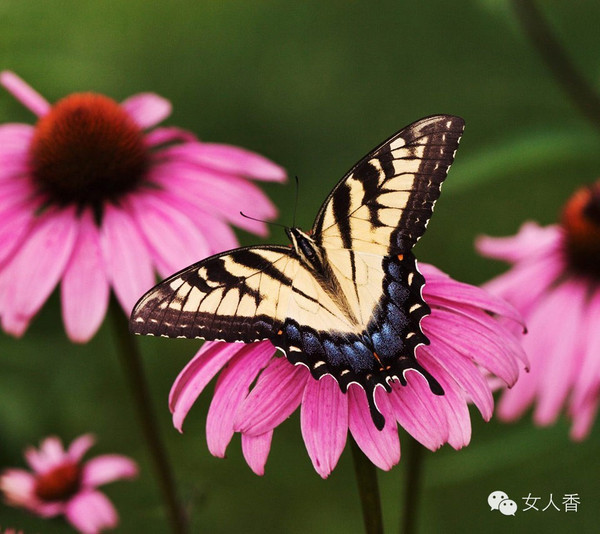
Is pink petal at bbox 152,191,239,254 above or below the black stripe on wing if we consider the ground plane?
above

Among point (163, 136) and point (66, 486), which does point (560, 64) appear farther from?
point (66, 486)

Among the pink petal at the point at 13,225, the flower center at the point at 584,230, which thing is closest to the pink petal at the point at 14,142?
the pink petal at the point at 13,225

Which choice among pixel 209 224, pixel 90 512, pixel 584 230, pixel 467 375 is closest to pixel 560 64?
pixel 584 230

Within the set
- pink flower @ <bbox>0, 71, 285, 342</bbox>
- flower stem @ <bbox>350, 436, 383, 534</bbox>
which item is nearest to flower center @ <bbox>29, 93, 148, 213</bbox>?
pink flower @ <bbox>0, 71, 285, 342</bbox>

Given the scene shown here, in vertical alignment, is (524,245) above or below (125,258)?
above

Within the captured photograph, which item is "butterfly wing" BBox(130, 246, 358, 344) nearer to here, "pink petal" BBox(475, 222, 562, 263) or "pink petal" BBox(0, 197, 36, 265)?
"pink petal" BBox(0, 197, 36, 265)
